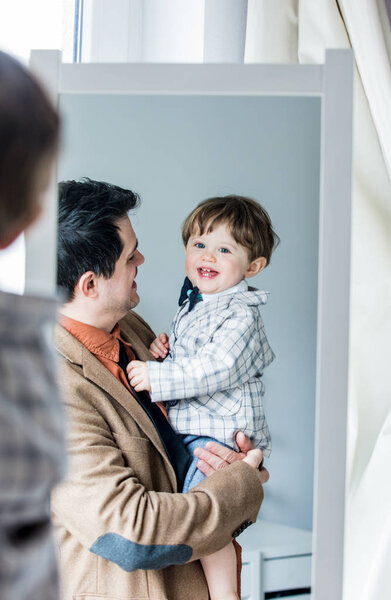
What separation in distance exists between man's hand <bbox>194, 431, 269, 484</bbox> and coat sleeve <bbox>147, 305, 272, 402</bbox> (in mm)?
83

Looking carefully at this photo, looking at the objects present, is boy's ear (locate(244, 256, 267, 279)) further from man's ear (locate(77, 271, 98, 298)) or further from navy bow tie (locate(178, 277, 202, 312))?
man's ear (locate(77, 271, 98, 298))

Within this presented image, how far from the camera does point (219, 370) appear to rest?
93 centimetres

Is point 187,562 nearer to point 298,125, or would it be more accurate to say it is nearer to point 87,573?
point 87,573

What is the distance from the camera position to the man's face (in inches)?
37.5

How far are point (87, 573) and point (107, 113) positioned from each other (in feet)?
2.22

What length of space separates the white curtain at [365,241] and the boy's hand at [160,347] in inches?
21.3

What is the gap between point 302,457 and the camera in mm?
978

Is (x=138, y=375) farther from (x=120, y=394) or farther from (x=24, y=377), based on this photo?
(x=24, y=377)

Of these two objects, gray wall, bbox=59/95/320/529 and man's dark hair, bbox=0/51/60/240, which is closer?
man's dark hair, bbox=0/51/60/240

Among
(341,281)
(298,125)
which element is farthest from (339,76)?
(341,281)

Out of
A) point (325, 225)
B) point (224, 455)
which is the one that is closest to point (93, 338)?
point (224, 455)

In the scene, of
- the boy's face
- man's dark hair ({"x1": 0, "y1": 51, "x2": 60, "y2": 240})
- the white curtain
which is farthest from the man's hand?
man's dark hair ({"x1": 0, "y1": 51, "x2": 60, "y2": 240})

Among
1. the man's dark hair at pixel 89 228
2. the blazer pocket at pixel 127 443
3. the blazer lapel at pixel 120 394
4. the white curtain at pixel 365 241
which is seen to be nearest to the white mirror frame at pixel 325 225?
the man's dark hair at pixel 89 228

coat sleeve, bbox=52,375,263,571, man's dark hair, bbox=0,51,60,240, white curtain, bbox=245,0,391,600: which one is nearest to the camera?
man's dark hair, bbox=0,51,60,240
